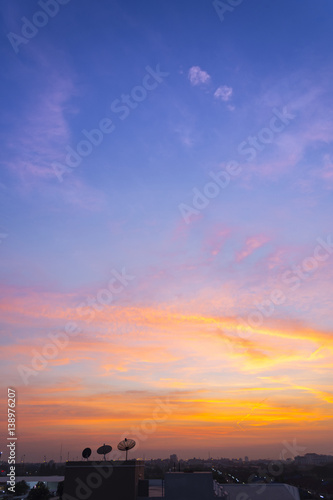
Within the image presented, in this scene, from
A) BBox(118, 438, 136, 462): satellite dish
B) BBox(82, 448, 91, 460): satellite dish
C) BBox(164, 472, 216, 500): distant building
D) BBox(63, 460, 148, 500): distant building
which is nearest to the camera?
BBox(164, 472, 216, 500): distant building

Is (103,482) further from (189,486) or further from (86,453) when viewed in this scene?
(189,486)

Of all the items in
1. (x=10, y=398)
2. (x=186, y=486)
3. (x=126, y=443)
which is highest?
(x=10, y=398)

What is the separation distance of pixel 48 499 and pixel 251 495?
186ft

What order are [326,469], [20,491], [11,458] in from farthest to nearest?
1. [326,469]
2. [20,491]
3. [11,458]

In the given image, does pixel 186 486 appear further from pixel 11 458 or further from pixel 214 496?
pixel 11 458

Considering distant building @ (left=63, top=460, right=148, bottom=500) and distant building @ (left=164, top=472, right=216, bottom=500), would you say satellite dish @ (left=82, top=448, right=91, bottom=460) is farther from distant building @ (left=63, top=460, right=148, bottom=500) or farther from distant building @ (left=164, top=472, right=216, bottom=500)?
distant building @ (left=164, top=472, right=216, bottom=500)

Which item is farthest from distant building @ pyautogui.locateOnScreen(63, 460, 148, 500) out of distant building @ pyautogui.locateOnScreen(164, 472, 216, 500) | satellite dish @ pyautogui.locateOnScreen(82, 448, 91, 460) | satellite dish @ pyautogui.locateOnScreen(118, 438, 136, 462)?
satellite dish @ pyautogui.locateOnScreen(118, 438, 136, 462)

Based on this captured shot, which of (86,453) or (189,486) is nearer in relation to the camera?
(189,486)

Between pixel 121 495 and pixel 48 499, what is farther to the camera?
pixel 48 499

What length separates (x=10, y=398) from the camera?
4281 cm

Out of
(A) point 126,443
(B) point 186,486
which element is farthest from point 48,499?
(B) point 186,486

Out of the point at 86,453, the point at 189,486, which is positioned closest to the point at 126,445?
the point at 86,453

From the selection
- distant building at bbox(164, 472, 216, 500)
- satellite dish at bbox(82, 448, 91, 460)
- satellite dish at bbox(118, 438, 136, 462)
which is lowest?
distant building at bbox(164, 472, 216, 500)

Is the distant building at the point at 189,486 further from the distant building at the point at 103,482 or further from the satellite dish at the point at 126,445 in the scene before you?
the satellite dish at the point at 126,445
